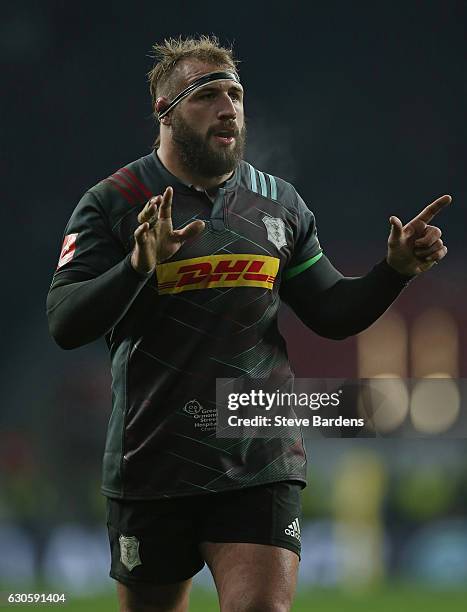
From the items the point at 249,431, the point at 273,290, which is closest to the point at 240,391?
the point at 249,431

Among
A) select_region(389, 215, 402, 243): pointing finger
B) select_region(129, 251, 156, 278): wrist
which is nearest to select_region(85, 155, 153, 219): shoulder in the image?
select_region(129, 251, 156, 278): wrist

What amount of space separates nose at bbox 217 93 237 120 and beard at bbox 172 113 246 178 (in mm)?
33

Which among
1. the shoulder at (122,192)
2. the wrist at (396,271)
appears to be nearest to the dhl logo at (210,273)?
the shoulder at (122,192)

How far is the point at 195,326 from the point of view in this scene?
9.71ft

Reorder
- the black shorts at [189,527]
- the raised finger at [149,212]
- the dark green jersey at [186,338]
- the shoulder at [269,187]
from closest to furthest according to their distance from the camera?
1. the raised finger at [149,212]
2. the black shorts at [189,527]
3. the dark green jersey at [186,338]
4. the shoulder at [269,187]

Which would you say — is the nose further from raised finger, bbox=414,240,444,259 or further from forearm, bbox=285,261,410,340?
raised finger, bbox=414,240,444,259

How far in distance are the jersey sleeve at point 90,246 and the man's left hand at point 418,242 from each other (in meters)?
0.77

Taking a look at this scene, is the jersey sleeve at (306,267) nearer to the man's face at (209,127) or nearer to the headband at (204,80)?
the man's face at (209,127)

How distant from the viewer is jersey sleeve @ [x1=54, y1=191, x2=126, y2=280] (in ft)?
9.75

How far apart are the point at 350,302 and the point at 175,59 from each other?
92 centimetres

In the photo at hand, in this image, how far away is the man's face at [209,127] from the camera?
3111mm

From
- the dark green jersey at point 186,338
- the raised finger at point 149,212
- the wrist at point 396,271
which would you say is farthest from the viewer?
the wrist at point 396,271

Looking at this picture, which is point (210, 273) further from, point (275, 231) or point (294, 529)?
point (294, 529)

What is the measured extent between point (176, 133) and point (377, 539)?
5446mm
